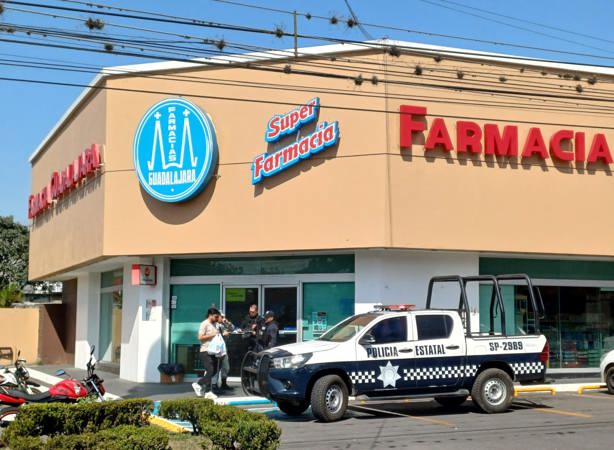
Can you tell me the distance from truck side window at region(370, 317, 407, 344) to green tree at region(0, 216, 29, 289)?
44.6 metres

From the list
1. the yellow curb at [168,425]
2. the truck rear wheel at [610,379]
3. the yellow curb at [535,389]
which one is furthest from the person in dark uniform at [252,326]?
the truck rear wheel at [610,379]

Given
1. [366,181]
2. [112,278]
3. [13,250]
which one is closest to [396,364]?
[366,181]

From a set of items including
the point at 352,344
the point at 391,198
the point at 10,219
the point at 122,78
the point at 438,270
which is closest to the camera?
the point at 352,344

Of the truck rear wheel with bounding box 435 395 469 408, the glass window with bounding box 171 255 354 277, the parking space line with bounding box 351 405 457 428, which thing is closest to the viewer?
the parking space line with bounding box 351 405 457 428

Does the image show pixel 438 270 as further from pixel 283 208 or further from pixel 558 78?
pixel 558 78

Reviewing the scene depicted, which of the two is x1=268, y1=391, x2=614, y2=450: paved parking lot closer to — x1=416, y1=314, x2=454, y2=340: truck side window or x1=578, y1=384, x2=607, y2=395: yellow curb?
x1=416, y1=314, x2=454, y2=340: truck side window

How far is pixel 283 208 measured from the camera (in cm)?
1864

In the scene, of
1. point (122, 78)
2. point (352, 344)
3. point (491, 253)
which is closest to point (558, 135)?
point (491, 253)

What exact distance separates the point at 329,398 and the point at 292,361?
90 cm

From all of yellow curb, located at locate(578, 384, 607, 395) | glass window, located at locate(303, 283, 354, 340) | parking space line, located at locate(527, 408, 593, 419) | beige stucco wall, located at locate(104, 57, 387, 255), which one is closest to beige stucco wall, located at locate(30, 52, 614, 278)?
beige stucco wall, located at locate(104, 57, 387, 255)

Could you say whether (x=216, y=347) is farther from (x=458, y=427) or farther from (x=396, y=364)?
(x=458, y=427)

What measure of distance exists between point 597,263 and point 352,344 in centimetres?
1096

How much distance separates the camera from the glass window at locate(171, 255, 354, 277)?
19.3 metres

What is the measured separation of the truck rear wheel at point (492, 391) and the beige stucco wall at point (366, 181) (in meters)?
4.42
